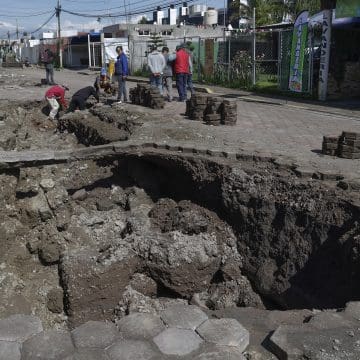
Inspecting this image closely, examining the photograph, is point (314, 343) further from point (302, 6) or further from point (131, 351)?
point (302, 6)

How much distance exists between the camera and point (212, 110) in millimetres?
11039

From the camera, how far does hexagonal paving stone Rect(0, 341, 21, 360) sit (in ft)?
10.6

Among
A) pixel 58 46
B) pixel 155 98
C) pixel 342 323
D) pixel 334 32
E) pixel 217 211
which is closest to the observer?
pixel 342 323

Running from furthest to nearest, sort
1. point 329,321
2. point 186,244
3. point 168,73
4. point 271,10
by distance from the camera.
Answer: point 271,10 → point 168,73 → point 186,244 → point 329,321

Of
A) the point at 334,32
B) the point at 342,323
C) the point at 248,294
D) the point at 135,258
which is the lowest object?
the point at 248,294

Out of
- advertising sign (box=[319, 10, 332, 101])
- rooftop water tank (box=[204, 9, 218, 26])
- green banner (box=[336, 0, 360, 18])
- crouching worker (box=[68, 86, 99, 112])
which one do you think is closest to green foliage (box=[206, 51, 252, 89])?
advertising sign (box=[319, 10, 332, 101])

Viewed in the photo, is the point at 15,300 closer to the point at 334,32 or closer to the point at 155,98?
the point at 155,98

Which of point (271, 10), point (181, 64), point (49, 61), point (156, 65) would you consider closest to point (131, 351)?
point (181, 64)

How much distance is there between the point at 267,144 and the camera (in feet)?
28.7

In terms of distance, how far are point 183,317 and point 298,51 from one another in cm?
1541

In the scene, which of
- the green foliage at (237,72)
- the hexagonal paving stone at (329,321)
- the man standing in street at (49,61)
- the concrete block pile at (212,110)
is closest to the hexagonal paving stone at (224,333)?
the hexagonal paving stone at (329,321)

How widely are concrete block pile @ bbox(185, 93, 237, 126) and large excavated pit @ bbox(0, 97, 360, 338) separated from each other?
3.05 m

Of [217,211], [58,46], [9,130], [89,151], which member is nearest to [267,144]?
[217,211]

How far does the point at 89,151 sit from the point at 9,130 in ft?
21.9
